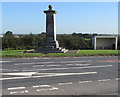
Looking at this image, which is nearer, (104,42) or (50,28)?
(50,28)

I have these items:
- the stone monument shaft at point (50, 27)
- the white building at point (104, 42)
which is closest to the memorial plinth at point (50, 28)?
the stone monument shaft at point (50, 27)

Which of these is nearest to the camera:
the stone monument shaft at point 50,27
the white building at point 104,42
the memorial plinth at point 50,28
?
the memorial plinth at point 50,28

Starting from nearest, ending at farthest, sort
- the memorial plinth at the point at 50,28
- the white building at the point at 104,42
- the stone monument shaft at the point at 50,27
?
the memorial plinth at the point at 50,28 < the stone monument shaft at the point at 50,27 < the white building at the point at 104,42

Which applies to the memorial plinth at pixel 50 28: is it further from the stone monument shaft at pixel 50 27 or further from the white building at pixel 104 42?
the white building at pixel 104 42

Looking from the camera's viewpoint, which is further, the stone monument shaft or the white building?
the white building

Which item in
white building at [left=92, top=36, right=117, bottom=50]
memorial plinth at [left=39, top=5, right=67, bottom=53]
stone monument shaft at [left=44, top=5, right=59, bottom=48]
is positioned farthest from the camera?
white building at [left=92, top=36, right=117, bottom=50]

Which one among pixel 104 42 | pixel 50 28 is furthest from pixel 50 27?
pixel 104 42

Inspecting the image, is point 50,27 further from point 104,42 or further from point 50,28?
point 104,42

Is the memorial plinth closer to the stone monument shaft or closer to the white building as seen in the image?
Answer: the stone monument shaft

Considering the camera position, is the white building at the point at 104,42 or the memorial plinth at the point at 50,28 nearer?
the memorial plinth at the point at 50,28

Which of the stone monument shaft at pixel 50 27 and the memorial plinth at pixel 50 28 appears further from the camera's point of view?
the stone monument shaft at pixel 50 27

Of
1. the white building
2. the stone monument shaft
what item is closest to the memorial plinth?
the stone monument shaft

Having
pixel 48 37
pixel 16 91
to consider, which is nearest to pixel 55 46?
pixel 48 37

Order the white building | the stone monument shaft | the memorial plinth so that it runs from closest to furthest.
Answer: the memorial plinth, the stone monument shaft, the white building
